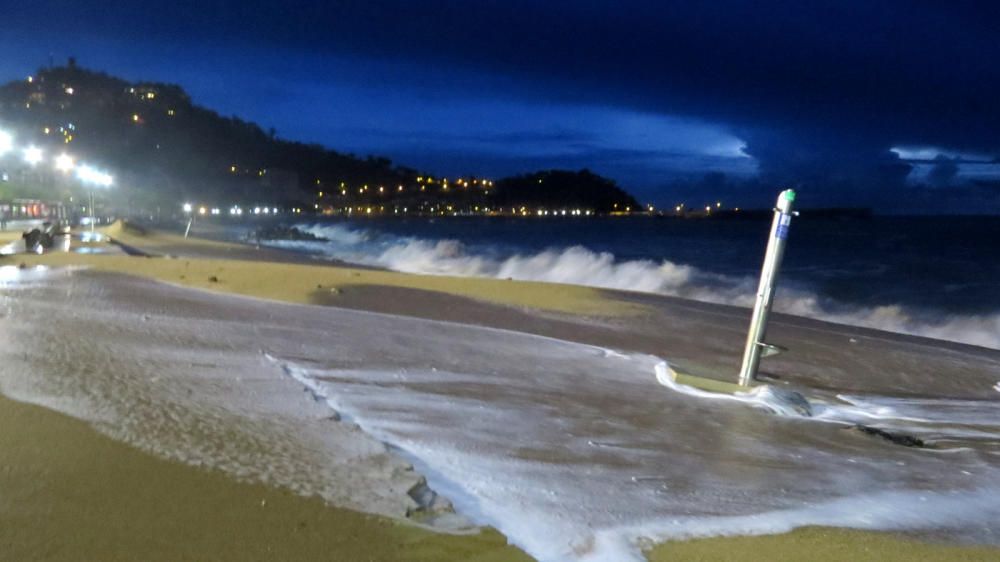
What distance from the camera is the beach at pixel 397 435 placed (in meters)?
4.48

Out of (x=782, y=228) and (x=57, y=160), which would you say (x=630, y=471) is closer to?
(x=782, y=228)

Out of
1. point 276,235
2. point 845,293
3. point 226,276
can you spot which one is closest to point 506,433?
point 226,276

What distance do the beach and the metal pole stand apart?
2.03 ft

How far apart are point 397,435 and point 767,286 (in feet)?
16.6

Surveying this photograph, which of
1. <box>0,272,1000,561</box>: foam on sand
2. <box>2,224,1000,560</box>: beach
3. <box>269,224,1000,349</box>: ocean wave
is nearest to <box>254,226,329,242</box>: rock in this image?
<box>269,224,1000,349</box>: ocean wave

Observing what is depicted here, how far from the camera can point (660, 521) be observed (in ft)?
16.9

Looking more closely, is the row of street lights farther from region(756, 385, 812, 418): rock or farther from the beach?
Result: region(756, 385, 812, 418): rock

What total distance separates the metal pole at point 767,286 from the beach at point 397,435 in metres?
0.62

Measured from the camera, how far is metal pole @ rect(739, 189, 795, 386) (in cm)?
987

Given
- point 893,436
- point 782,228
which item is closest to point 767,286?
point 782,228

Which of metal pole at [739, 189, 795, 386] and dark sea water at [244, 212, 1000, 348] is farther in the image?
dark sea water at [244, 212, 1000, 348]

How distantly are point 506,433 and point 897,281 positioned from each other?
35.3m

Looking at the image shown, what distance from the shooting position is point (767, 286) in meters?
9.91

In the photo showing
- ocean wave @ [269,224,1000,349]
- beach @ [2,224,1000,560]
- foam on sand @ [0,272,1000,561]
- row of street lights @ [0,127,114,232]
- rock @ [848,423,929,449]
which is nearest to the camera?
beach @ [2,224,1000,560]
